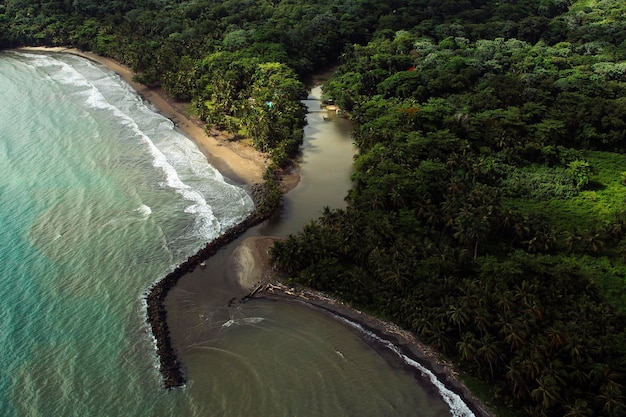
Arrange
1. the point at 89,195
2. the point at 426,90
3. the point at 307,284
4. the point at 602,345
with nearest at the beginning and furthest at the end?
the point at 602,345 < the point at 307,284 < the point at 89,195 < the point at 426,90

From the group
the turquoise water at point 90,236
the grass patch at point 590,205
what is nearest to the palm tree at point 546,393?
the grass patch at point 590,205

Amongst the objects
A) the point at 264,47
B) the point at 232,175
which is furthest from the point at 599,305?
the point at 264,47

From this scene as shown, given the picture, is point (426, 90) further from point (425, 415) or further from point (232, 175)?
point (425, 415)

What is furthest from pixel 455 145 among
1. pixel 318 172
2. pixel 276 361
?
pixel 276 361

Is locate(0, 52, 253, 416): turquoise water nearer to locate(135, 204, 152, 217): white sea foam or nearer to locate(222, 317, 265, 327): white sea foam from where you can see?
locate(135, 204, 152, 217): white sea foam

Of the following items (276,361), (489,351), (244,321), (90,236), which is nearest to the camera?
(489,351)

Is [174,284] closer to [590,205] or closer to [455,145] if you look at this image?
[455,145]
